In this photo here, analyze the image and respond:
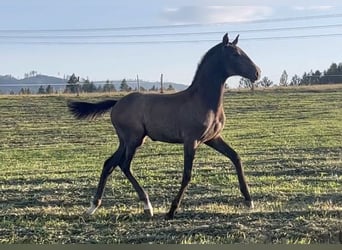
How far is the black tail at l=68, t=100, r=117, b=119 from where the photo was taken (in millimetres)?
5266

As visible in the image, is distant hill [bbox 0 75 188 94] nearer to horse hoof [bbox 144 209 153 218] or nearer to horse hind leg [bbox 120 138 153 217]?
horse hind leg [bbox 120 138 153 217]

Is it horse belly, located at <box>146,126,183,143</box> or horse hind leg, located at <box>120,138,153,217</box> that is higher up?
horse belly, located at <box>146,126,183,143</box>

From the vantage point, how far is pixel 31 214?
506cm

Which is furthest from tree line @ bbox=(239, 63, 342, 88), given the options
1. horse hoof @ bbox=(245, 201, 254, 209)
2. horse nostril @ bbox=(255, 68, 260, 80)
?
horse hoof @ bbox=(245, 201, 254, 209)

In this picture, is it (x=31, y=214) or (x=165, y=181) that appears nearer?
(x=31, y=214)

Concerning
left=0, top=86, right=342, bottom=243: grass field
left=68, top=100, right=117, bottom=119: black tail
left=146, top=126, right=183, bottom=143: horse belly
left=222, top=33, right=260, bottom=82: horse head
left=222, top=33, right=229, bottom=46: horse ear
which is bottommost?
left=0, top=86, right=342, bottom=243: grass field

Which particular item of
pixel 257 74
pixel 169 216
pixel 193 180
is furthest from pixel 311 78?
pixel 193 180

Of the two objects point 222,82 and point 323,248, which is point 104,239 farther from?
point 323,248

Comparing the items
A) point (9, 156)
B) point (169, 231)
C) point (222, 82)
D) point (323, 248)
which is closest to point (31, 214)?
point (169, 231)

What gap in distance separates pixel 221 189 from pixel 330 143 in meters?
5.43

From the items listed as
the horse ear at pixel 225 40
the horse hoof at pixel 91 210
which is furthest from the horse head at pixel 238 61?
the horse hoof at pixel 91 210

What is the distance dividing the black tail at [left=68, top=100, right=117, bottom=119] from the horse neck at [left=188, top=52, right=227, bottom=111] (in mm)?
872

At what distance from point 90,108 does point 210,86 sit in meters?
1.19

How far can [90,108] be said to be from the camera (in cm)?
527
